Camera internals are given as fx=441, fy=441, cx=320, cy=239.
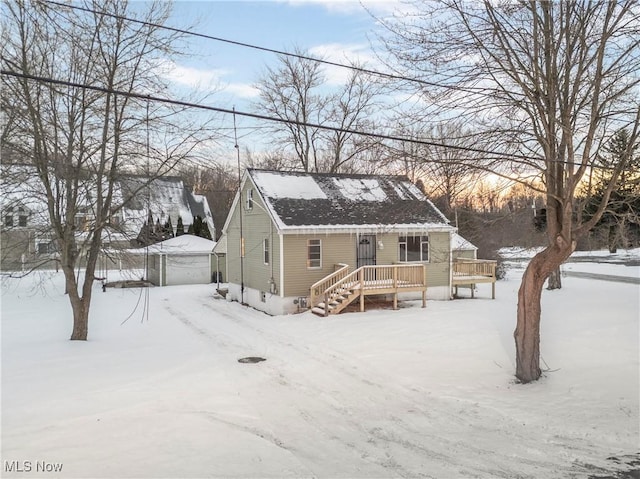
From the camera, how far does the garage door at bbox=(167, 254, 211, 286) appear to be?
2905cm

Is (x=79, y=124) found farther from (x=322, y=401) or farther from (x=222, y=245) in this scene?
(x=222, y=245)

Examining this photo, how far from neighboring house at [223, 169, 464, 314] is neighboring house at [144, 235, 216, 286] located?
768 cm

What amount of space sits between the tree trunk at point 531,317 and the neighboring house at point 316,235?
7.70 metres

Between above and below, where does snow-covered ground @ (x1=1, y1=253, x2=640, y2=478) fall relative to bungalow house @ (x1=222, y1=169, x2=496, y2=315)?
below

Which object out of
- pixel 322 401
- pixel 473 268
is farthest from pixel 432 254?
pixel 322 401

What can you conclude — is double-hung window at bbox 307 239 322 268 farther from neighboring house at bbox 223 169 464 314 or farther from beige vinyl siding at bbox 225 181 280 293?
beige vinyl siding at bbox 225 181 280 293

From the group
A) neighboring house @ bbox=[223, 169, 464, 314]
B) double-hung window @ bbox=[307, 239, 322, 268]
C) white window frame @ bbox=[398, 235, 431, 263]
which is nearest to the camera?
neighboring house @ bbox=[223, 169, 464, 314]

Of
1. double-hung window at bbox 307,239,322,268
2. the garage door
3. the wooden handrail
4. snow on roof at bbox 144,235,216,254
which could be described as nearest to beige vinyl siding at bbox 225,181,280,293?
double-hung window at bbox 307,239,322,268

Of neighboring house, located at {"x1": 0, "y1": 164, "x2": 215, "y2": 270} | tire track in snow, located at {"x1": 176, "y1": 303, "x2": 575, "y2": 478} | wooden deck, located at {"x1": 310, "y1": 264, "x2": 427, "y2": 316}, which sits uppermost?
neighboring house, located at {"x1": 0, "y1": 164, "x2": 215, "y2": 270}

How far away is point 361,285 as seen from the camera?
16.6 metres

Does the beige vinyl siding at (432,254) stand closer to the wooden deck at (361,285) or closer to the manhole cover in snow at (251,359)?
the wooden deck at (361,285)

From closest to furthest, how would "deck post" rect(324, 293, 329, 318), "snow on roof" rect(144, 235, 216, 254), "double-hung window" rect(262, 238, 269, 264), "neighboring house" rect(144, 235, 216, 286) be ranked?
"deck post" rect(324, 293, 329, 318), "double-hung window" rect(262, 238, 269, 264), "snow on roof" rect(144, 235, 216, 254), "neighboring house" rect(144, 235, 216, 286)

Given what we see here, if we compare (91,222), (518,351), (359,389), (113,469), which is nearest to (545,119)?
(518,351)

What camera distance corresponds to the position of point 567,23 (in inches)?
285
